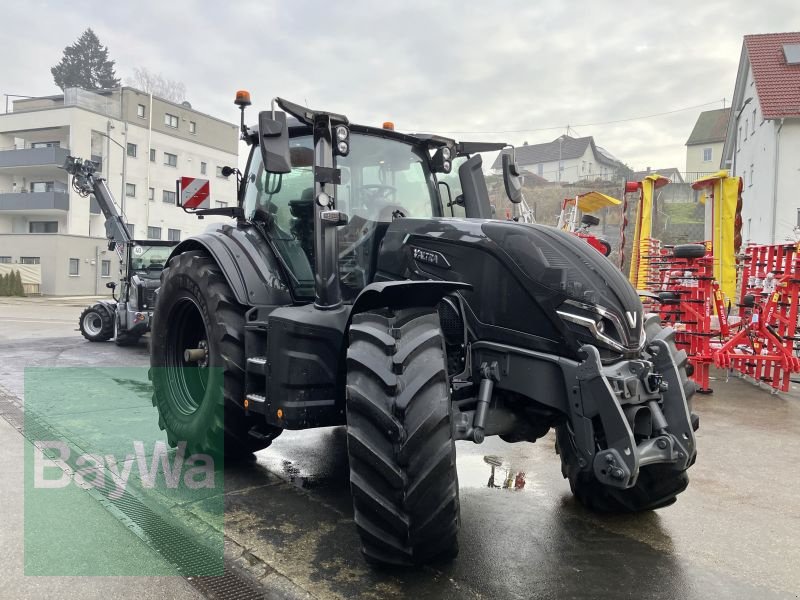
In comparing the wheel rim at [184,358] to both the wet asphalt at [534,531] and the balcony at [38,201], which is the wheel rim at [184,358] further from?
the balcony at [38,201]

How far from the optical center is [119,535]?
3.38 m

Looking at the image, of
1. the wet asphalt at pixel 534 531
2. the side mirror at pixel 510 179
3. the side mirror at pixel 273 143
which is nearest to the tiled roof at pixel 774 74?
the wet asphalt at pixel 534 531

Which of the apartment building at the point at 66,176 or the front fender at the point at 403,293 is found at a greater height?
the apartment building at the point at 66,176

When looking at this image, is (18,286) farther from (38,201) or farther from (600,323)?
(600,323)

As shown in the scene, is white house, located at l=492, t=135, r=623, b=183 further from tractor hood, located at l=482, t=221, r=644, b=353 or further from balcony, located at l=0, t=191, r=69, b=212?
tractor hood, located at l=482, t=221, r=644, b=353

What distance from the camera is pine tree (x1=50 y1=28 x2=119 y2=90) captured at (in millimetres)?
60531

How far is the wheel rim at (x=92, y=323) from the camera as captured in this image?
472 inches

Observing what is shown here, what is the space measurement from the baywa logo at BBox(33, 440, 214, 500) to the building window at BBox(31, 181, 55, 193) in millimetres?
36988

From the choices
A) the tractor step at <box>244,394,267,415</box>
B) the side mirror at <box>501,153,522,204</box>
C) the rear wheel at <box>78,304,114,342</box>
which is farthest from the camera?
the rear wheel at <box>78,304,114,342</box>

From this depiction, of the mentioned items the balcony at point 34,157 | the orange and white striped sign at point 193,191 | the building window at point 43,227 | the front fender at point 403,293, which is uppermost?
the balcony at point 34,157

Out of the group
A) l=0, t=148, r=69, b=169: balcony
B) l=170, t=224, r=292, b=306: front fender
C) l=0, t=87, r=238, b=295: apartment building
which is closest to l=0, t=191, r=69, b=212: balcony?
l=0, t=87, r=238, b=295: apartment building

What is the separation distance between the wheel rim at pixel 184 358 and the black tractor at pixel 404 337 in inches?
0.5

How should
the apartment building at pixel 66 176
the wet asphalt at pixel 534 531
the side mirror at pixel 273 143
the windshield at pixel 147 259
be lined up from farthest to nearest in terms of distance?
the apartment building at pixel 66 176
the windshield at pixel 147 259
the side mirror at pixel 273 143
the wet asphalt at pixel 534 531

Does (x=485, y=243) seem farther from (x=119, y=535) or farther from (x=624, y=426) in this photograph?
(x=119, y=535)
